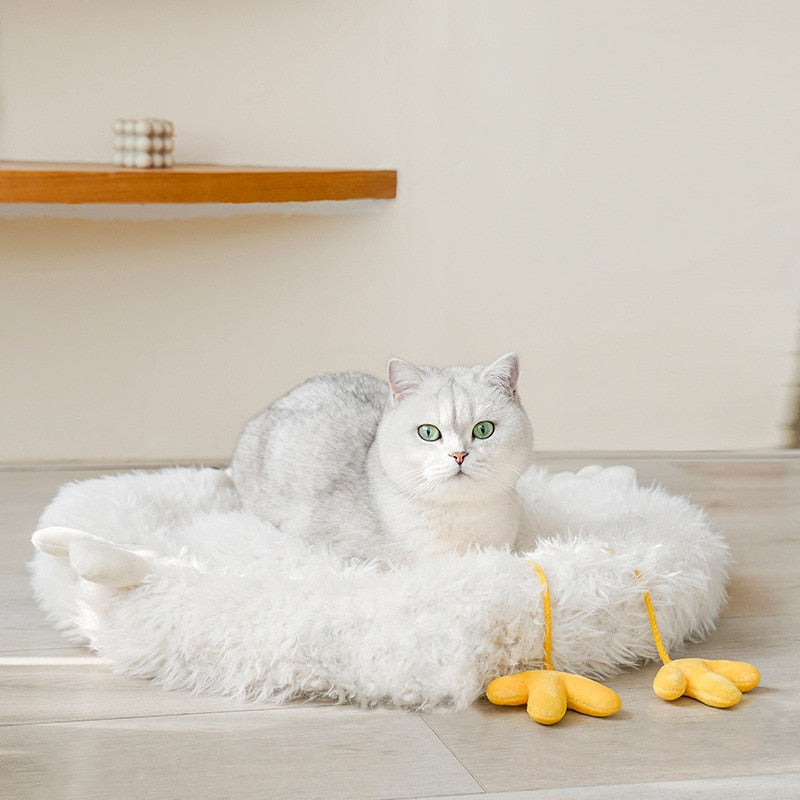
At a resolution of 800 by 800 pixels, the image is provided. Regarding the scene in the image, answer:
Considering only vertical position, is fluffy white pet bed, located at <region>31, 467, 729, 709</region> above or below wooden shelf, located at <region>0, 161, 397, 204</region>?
below

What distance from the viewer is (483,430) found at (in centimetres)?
144

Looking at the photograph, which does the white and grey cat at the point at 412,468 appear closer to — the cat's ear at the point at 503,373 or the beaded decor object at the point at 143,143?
the cat's ear at the point at 503,373

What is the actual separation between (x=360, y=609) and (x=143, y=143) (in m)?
1.09

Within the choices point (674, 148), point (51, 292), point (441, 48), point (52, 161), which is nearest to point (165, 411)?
point (51, 292)

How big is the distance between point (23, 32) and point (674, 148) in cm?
135

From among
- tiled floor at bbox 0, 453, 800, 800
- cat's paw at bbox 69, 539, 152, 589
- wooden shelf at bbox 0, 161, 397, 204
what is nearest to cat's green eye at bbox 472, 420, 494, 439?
tiled floor at bbox 0, 453, 800, 800

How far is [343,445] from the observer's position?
1.64 meters

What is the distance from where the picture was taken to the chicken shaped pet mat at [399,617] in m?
1.26

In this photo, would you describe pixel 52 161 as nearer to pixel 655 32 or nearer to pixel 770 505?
pixel 655 32

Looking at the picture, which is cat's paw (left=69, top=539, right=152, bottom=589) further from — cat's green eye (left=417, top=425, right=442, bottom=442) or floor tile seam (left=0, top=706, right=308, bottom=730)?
cat's green eye (left=417, top=425, right=442, bottom=442)

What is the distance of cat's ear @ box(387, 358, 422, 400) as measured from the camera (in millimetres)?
1482

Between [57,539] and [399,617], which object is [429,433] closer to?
[399,617]

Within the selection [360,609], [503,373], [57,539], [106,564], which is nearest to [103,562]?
[106,564]

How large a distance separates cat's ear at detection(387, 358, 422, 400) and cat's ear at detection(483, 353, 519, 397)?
92 millimetres
